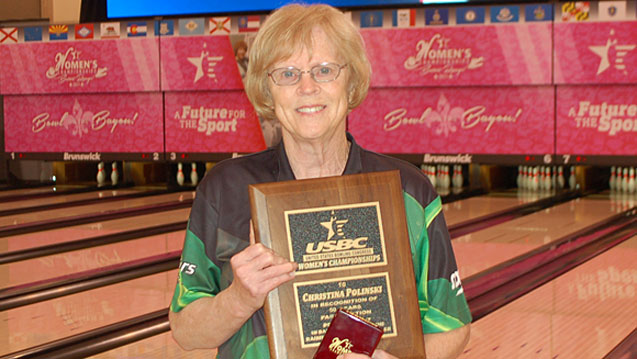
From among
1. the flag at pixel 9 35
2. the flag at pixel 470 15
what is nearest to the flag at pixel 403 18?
the flag at pixel 470 15

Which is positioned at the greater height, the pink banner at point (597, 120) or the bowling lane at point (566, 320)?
the pink banner at point (597, 120)

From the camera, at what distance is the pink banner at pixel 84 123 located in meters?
6.50

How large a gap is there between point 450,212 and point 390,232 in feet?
13.7

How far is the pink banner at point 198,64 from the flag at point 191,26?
0.13ft

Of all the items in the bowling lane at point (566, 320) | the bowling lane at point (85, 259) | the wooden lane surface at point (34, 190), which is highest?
the wooden lane surface at point (34, 190)

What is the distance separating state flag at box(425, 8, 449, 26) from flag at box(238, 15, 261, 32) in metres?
1.26

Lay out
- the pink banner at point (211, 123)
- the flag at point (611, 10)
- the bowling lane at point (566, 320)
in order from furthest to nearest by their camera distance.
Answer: the pink banner at point (211, 123)
the flag at point (611, 10)
the bowling lane at point (566, 320)

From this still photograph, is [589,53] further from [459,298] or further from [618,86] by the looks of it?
[459,298]

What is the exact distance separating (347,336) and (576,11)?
4978mm

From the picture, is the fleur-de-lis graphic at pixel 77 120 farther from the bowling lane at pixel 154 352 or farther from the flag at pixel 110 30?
the bowling lane at pixel 154 352

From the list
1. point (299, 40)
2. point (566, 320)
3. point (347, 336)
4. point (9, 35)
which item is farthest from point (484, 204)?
point (347, 336)

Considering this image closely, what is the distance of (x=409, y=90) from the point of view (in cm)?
595

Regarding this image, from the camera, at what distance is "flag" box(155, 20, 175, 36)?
6.35 metres

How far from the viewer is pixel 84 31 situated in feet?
21.4
